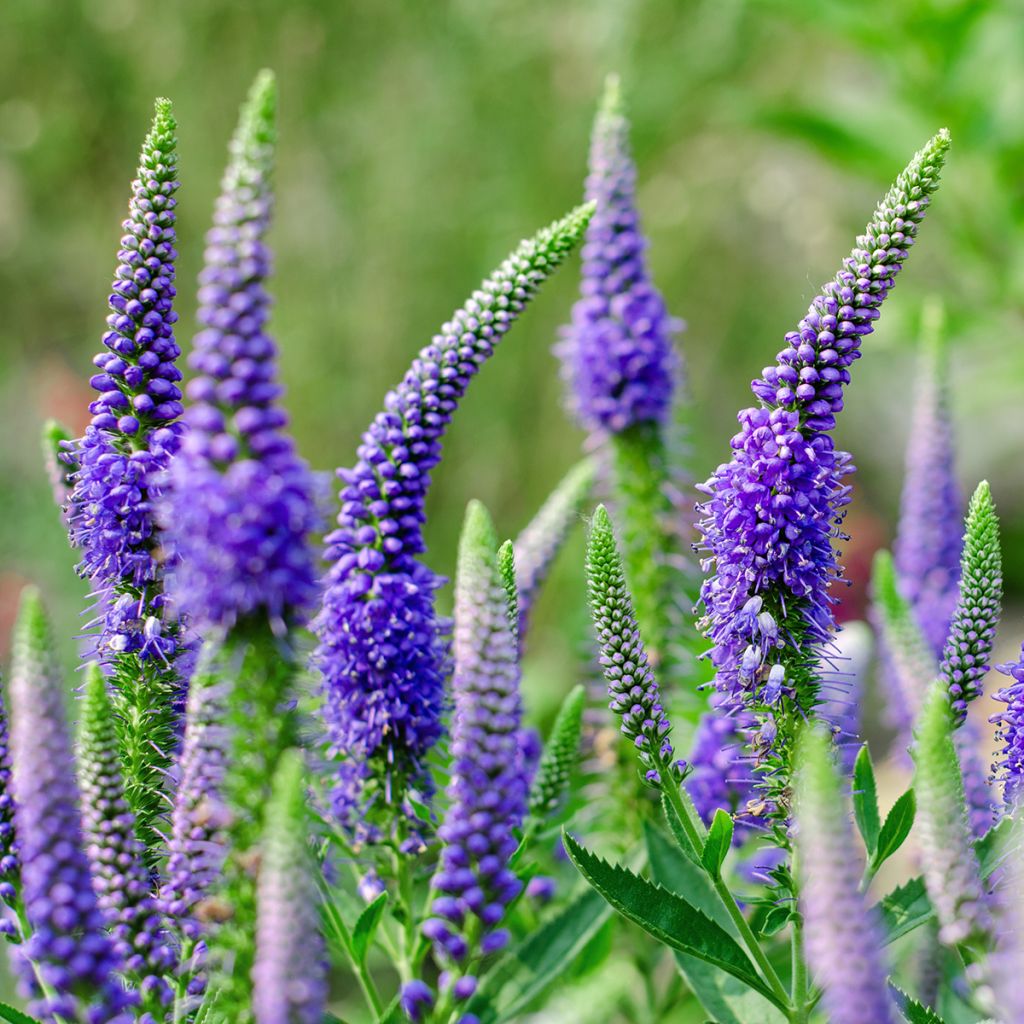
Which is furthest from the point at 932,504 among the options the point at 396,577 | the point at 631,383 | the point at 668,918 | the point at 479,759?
the point at 479,759

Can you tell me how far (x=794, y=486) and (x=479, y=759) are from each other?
79 centimetres

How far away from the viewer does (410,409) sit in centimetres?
247

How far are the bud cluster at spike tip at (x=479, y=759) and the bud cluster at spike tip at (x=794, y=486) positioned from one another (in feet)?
1.84

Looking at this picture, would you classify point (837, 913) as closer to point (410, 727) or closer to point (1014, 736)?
point (1014, 736)

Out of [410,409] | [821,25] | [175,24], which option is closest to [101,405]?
[410,409]

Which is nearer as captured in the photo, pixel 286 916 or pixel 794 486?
pixel 286 916

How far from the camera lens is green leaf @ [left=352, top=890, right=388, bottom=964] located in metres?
2.27

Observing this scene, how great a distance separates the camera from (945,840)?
68.2 inches

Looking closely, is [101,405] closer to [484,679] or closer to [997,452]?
[484,679]

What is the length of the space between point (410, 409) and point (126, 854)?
3.22 feet

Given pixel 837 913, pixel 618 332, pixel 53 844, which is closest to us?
pixel 837 913

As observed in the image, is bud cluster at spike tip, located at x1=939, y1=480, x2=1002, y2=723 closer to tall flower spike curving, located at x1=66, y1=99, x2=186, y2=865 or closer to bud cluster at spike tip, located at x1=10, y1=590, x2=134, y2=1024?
tall flower spike curving, located at x1=66, y1=99, x2=186, y2=865

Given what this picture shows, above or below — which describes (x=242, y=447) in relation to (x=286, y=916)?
above

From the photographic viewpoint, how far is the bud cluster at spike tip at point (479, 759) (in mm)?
1847
